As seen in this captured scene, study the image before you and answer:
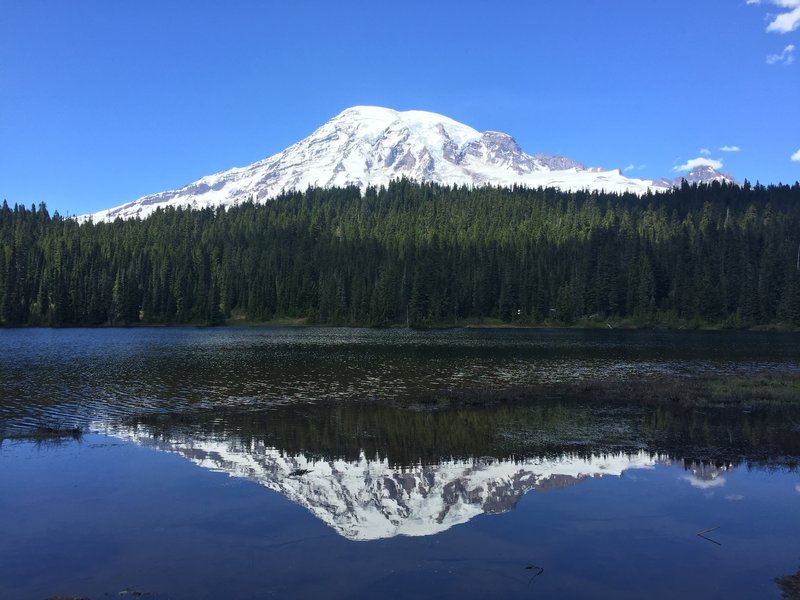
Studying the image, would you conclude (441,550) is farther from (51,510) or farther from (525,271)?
(525,271)

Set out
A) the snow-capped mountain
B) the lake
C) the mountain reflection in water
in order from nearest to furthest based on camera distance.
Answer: the lake < the snow-capped mountain < the mountain reflection in water

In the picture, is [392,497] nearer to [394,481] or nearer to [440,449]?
[394,481]

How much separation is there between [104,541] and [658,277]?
193 m

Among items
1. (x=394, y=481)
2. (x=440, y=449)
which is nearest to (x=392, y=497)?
(x=394, y=481)

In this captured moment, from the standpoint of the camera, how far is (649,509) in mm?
20781

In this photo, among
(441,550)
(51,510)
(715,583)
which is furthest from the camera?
(51,510)

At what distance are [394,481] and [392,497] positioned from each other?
1.92m

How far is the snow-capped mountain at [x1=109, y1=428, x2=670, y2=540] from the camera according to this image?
1980cm

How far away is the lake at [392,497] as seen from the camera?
15289 millimetres

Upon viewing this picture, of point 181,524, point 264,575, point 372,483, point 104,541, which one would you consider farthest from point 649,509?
point 104,541

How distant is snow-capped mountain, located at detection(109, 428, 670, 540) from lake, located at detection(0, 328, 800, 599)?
11cm

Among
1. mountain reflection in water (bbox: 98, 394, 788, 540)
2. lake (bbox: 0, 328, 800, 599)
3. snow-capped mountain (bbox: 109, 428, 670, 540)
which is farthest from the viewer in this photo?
mountain reflection in water (bbox: 98, 394, 788, 540)

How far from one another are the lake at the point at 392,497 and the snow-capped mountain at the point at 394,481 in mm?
115

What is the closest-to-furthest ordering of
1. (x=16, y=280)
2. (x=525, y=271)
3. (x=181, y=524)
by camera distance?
(x=181, y=524) → (x=16, y=280) → (x=525, y=271)
